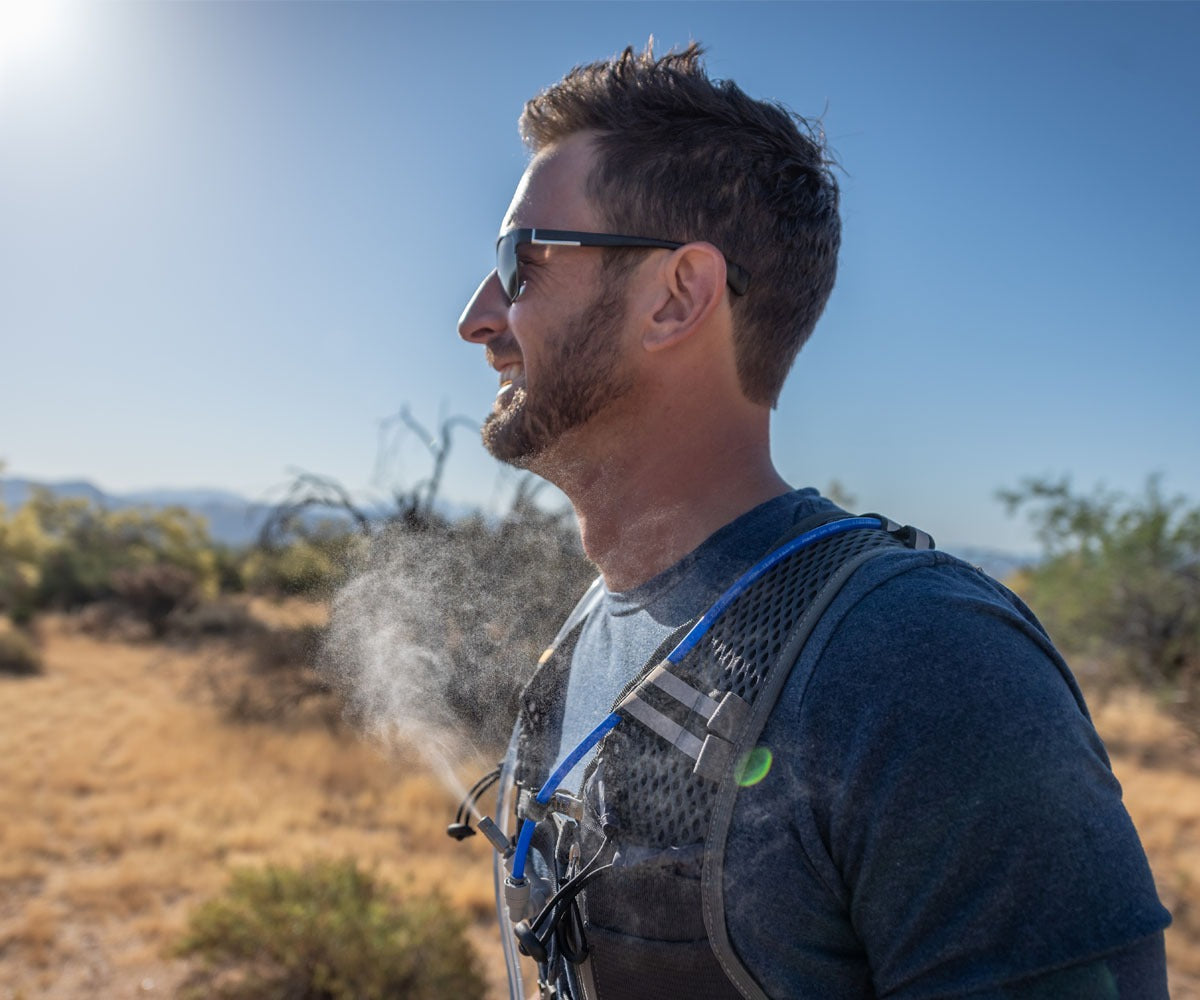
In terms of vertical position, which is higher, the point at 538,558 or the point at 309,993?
the point at 538,558

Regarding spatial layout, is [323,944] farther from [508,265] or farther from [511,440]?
[508,265]

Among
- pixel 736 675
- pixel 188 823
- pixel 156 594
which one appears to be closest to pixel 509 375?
pixel 736 675

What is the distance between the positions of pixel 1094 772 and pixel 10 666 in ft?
67.0

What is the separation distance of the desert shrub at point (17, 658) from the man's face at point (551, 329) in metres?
19.0

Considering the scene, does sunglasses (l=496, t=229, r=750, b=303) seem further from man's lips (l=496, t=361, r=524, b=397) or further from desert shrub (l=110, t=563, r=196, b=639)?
desert shrub (l=110, t=563, r=196, b=639)

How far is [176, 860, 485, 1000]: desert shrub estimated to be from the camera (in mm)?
5031

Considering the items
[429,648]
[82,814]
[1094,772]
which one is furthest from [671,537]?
[82,814]

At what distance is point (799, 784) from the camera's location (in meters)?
0.98

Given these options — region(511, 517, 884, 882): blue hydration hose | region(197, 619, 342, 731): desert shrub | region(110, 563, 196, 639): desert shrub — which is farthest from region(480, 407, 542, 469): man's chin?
region(110, 563, 196, 639): desert shrub

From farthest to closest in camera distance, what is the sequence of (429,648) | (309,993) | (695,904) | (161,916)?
(161,916) < (309,993) < (429,648) < (695,904)

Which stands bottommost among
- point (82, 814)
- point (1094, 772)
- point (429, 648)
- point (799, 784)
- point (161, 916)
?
point (82, 814)

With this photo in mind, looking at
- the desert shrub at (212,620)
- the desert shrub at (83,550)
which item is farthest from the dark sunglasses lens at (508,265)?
the desert shrub at (83,550)

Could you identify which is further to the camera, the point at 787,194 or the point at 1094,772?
the point at 787,194

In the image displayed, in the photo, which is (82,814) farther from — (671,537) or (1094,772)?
(1094,772)
